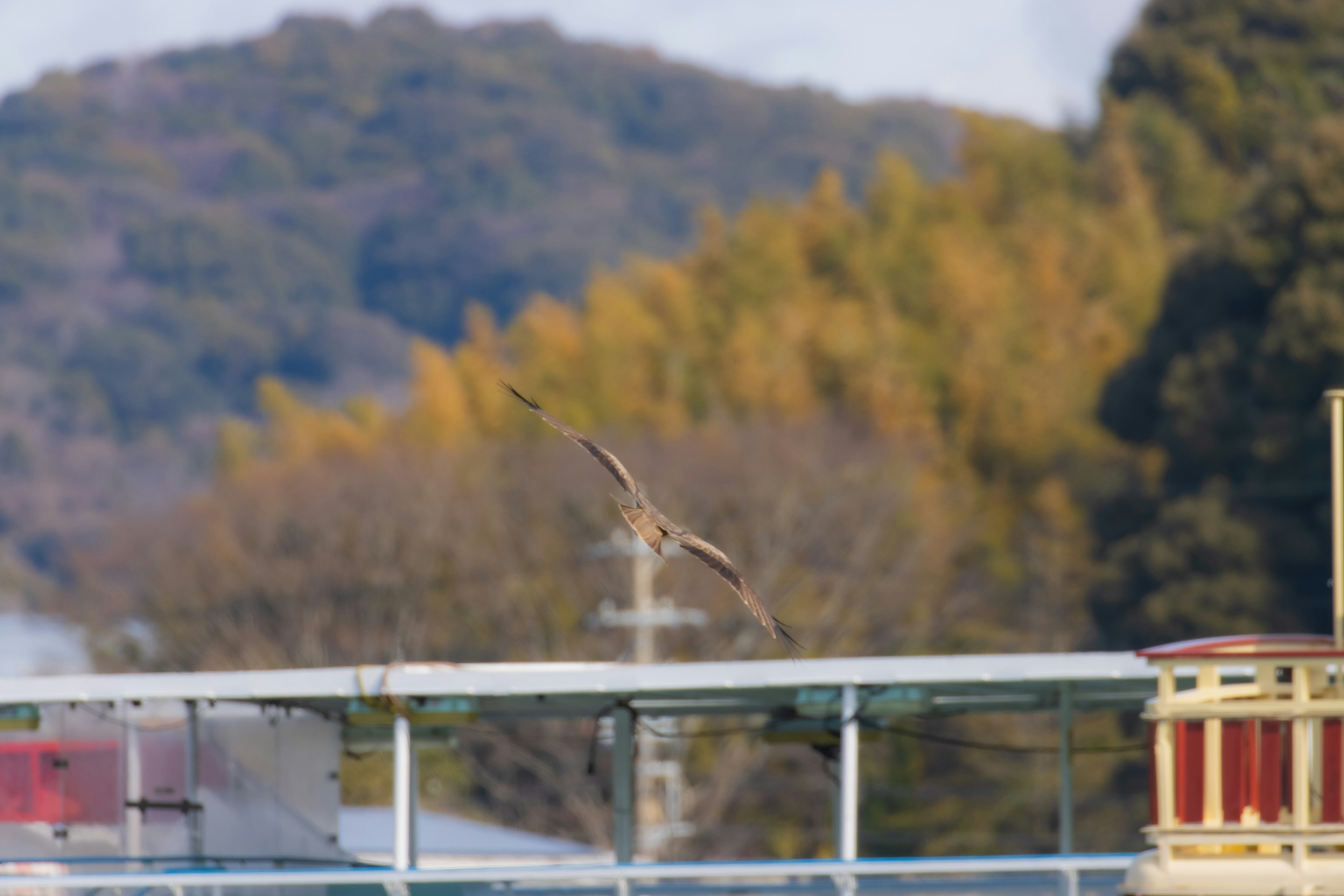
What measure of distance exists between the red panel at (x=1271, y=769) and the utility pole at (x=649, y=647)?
18.9 m

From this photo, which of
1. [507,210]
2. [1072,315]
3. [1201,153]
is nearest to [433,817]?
[1072,315]

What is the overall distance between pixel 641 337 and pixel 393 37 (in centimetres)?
15126

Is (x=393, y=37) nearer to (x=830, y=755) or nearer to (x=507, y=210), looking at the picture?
(x=507, y=210)

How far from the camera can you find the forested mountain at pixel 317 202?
13688 centimetres

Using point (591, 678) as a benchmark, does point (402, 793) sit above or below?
below

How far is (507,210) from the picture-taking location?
163000 mm

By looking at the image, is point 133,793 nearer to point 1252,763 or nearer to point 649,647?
point 1252,763

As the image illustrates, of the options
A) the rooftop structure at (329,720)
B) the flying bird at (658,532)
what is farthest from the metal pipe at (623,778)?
the flying bird at (658,532)

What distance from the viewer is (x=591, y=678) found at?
398 inches

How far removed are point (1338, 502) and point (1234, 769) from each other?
4.82 ft

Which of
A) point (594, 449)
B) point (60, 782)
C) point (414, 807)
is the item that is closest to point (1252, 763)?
point (594, 449)

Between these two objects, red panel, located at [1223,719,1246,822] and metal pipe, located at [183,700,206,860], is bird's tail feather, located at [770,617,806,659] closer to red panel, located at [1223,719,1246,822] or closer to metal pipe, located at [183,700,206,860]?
red panel, located at [1223,719,1246,822]

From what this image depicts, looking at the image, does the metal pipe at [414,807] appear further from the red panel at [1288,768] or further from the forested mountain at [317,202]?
the forested mountain at [317,202]

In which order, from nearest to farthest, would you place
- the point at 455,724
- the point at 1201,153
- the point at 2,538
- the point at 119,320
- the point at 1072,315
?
the point at 455,724 → the point at 1072,315 → the point at 1201,153 → the point at 2,538 → the point at 119,320
